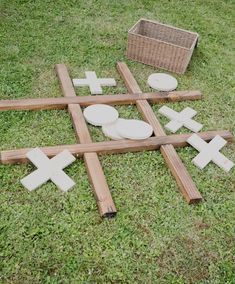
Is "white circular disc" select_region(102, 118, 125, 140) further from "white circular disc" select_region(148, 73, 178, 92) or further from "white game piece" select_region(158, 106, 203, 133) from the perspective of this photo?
"white circular disc" select_region(148, 73, 178, 92)

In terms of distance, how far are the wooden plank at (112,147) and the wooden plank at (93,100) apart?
569 millimetres

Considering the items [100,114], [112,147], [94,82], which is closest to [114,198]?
[112,147]

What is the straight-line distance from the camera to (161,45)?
161 inches

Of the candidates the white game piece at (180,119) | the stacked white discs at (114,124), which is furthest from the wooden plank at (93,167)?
the white game piece at (180,119)

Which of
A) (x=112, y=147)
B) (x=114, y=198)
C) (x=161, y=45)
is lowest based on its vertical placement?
(x=114, y=198)

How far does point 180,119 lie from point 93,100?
0.82 m

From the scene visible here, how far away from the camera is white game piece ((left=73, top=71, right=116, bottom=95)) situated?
3.75 m

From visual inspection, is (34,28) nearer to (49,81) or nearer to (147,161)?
(49,81)

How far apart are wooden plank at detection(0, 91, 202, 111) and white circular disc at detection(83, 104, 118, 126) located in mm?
135

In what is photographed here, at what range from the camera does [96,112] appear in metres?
3.39

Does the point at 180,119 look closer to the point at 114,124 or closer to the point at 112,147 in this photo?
the point at 114,124

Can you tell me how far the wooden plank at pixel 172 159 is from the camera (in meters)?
2.87

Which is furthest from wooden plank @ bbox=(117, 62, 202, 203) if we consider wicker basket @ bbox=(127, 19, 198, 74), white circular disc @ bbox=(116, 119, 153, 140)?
wicker basket @ bbox=(127, 19, 198, 74)

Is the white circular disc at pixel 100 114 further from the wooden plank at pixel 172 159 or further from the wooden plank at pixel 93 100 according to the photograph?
the wooden plank at pixel 172 159
